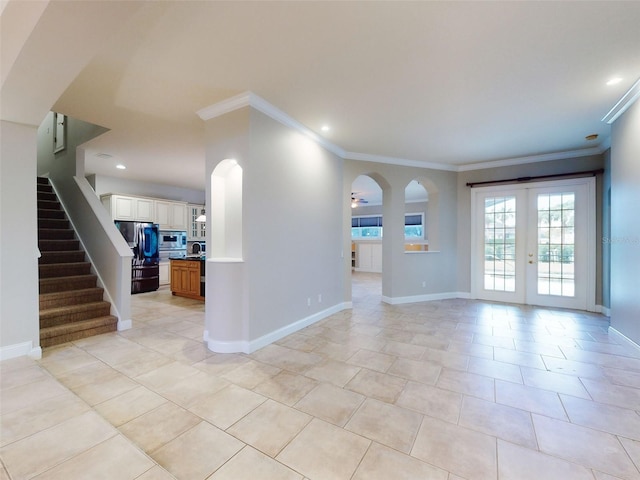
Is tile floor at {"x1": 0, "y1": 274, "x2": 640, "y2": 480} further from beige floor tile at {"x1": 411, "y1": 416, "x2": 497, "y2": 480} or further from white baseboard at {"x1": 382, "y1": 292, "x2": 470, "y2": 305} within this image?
white baseboard at {"x1": 382, "y1": 292, "x2": 470, "y2": 305}

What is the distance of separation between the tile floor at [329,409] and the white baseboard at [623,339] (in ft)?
0.29

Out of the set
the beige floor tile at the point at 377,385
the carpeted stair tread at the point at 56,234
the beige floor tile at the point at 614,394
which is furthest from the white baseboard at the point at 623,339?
the carpeted stair tread at the point at 56,234

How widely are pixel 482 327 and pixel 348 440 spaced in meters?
3.07

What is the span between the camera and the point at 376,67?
98.3 inches

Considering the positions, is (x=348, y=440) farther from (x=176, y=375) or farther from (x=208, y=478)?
(x=176, y=375)

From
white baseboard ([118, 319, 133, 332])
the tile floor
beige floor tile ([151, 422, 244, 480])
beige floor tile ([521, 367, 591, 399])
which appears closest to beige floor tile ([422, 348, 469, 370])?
the tile floor

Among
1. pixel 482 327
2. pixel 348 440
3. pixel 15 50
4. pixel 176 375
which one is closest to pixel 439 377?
pixel 348 440

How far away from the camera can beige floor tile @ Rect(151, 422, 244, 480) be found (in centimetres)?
148

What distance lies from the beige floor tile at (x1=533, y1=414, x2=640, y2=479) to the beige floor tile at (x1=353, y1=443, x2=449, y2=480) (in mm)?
769

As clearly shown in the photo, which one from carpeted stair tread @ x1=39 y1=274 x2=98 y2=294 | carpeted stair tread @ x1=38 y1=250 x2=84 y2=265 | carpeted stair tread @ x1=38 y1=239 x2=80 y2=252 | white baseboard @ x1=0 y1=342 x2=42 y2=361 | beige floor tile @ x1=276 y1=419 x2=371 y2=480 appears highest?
carpeted stair tread @ x1=38 y1=239 x2=80 y2=252

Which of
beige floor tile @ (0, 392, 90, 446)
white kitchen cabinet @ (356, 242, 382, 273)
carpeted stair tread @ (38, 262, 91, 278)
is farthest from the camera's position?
white kitchen cabinet @ (356, 242, 382, 273)

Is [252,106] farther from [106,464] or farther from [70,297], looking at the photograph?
[70,297]

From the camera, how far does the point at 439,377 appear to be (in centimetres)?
253

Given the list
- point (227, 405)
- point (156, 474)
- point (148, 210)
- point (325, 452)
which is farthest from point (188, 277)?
point (325, 452)
